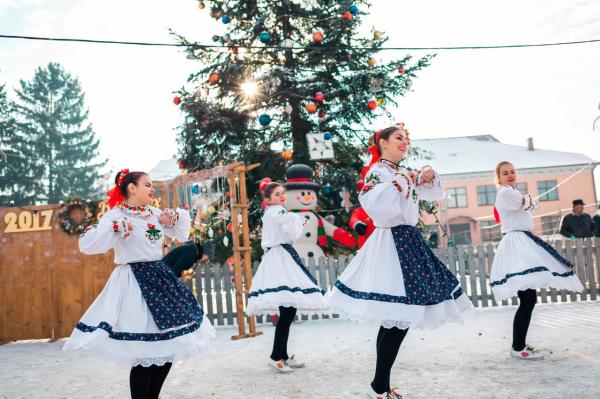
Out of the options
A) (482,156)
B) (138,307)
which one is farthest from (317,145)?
(482,156)

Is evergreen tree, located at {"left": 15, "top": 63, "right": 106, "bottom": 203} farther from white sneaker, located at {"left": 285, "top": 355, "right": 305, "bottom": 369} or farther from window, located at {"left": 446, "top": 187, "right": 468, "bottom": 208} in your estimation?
white sneaker, located at {"left": 285, "top": 355, "right": 305, "bottom": 369}

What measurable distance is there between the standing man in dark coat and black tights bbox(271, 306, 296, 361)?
789 cm

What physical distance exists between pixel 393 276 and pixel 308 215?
18.0ft

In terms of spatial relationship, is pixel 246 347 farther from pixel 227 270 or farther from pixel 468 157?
pixel 468 157

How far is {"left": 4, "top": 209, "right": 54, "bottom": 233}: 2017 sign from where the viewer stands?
915 centimetres

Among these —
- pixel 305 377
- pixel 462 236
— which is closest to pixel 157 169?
pixel 462 236

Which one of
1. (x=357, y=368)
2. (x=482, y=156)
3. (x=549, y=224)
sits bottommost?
(x=357, y=368)

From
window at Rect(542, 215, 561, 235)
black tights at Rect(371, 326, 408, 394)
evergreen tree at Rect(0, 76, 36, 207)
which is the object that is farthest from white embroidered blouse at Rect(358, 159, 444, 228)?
evergreen tree at Rect(0, 76, 36, 207)

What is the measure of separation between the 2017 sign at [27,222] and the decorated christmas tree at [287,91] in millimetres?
3310

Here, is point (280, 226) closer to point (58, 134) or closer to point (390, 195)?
point (390, 195)

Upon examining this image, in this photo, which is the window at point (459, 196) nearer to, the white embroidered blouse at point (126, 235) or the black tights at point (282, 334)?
the black tights at point (282, 334)

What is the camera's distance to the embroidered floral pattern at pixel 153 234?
384cm

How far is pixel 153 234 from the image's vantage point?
3875 mm

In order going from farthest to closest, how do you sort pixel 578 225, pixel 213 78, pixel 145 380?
pixel 578 225
pixel 213 78
pixel 145 380
